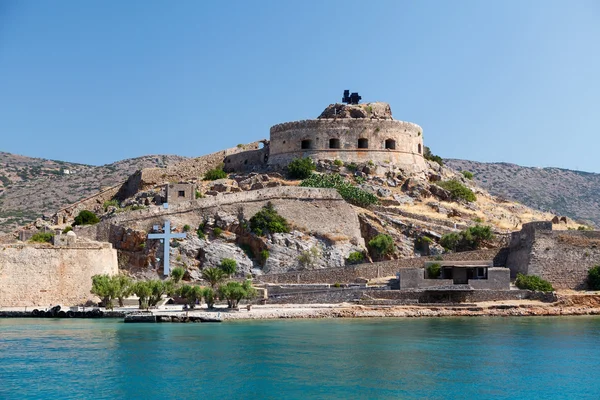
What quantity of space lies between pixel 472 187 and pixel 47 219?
82.4 feet

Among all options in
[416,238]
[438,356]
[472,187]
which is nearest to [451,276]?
[416,238]

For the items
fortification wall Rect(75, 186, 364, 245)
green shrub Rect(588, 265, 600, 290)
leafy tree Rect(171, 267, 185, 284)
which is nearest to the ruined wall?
green shrub Rect(588, 265, 600, 290)

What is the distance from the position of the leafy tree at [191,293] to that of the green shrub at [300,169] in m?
13.3

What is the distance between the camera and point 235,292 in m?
34.3

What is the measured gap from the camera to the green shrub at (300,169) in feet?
158

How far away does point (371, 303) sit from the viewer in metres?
35.3

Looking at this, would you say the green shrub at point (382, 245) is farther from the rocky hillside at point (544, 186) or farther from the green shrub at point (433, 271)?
the rocky hillside at point (544, 186)

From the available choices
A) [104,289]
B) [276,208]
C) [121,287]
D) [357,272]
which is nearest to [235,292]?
[121,287]

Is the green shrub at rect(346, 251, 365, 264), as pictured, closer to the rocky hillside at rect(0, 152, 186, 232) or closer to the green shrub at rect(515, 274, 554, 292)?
the green shrub at rect(515, 274, 554, 292)

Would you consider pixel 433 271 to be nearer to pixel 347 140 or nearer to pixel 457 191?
pixel 457 191

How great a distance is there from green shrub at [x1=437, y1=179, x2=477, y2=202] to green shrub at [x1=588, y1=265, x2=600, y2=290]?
12.4 metres

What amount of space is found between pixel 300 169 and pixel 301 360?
2560 centimetres

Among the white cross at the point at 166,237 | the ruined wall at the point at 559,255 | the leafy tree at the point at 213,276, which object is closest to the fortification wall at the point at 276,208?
the white cross at the point at 166,237

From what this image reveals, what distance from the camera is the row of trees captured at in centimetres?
3472
